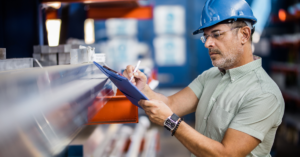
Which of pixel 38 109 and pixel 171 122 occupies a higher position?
pixel 38 109

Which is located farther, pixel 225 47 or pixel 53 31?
pixel 53 31

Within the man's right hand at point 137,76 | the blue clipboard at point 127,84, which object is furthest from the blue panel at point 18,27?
the blue clipboard at point 127,84

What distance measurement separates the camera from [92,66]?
1.44 meters

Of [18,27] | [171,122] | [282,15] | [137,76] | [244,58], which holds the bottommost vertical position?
[171,122]

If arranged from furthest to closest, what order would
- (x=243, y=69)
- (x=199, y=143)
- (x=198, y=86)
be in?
(x=198, y=86) → (x=243, y=69) → (x=199, y=143)

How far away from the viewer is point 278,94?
1376mm

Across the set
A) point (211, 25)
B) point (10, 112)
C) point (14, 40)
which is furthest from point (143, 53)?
point (10, 112)

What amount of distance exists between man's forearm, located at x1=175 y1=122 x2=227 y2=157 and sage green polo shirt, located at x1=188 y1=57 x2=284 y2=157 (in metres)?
0.14

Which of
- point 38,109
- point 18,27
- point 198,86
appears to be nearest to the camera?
point 38,109

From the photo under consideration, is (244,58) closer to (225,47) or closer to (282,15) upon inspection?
(225,47)

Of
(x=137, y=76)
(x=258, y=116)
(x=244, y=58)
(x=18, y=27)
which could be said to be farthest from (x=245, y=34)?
(x=18, y=27)

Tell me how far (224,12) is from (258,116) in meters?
0.65

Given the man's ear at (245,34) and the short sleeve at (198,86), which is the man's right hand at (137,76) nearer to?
the short sleeve at (198,86)

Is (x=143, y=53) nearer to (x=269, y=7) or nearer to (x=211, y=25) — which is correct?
(x=269, y=7)
